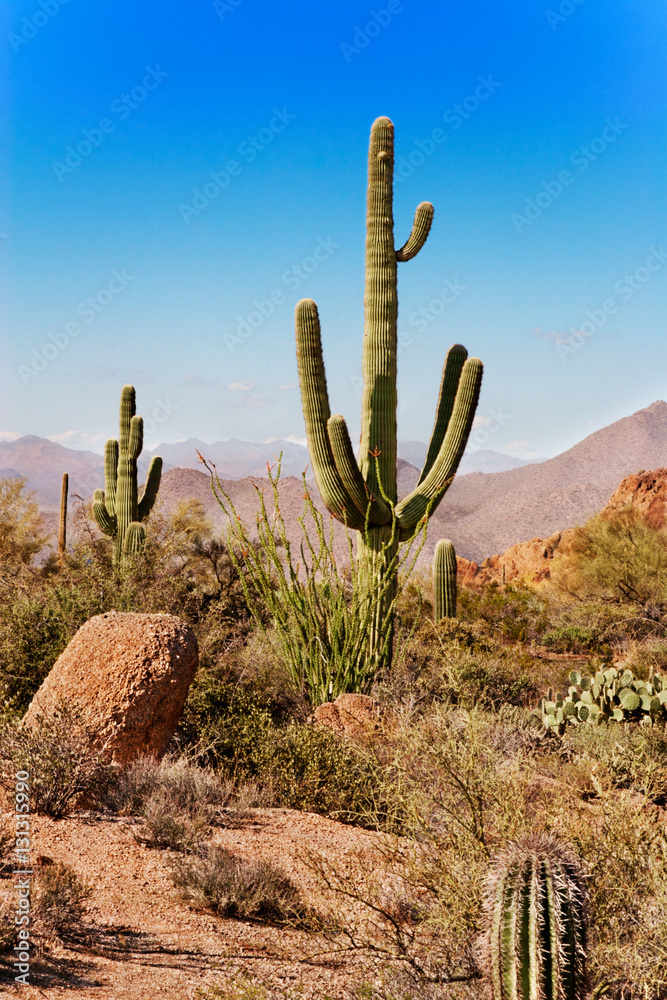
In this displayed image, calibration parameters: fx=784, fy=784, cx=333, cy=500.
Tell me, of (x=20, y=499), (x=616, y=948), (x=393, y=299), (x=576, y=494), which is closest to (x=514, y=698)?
(x=393, y=299)

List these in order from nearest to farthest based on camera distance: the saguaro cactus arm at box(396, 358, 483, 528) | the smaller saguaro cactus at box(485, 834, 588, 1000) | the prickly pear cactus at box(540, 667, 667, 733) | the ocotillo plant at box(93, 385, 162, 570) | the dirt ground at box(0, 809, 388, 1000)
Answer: the smaller saguaro cactus at box(485, 834, 588, 1000) < the dirt ground at box(0, 809, 388, 1000) < the prickly pear cactus at box(540, 667, 667, 733) < the saguaro cactus arm at box(396, 358, 483, 528) < the ocotillo plant at box(93, 385, 162, 570)

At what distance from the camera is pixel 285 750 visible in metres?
6.64

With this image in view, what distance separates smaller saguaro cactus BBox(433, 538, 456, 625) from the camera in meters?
12.7

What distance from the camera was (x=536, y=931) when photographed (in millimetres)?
2918

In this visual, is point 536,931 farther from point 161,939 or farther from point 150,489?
point 150,489

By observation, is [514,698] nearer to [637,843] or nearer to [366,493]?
[366,493]

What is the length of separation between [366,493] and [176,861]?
6.04 m

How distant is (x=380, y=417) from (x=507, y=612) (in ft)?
30.7

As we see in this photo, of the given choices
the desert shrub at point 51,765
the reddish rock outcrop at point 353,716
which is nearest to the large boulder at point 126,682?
the desert shrub at point 51,765

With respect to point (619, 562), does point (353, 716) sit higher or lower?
lower

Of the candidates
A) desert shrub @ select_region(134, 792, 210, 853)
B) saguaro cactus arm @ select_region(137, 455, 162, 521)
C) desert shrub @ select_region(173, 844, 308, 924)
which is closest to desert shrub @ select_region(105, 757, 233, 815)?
desert shrub @ select_region(134, 792, 210, 853)

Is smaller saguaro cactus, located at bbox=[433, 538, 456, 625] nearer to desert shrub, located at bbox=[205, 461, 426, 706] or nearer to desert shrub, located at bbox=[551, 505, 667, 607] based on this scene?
desert shrub, located at bbox=[205, 461, 426, 706]

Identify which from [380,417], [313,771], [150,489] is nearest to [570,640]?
[380,417]

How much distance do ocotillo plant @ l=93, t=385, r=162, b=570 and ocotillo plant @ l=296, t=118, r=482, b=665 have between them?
636 centimetres
